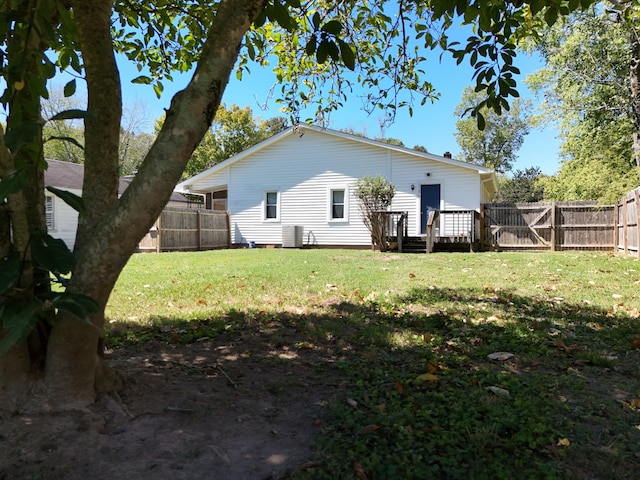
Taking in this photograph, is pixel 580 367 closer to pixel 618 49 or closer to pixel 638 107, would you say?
pixel 638 107

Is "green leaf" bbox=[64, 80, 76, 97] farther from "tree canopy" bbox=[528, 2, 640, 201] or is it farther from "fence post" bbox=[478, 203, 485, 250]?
"tree canopy" bbox=[528, 2, 640, 201]

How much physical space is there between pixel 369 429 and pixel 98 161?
78.0 inches

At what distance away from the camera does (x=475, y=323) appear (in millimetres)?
4336

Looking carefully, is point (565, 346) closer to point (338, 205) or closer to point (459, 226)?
point (459, 226)

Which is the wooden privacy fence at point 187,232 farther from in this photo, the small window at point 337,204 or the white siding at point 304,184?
the small window at point 337,204

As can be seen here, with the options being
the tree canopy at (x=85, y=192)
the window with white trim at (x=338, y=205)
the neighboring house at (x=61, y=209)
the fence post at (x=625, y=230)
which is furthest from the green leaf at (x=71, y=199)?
the neighboring house at (x=61, y=209)

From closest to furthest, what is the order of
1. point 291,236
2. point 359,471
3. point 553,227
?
point 359,471, point 553,227, point 291,236

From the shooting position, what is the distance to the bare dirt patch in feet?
5.98

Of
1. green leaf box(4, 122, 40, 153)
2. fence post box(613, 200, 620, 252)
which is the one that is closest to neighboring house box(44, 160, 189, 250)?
green leaf box(4, 122, 40, 153)

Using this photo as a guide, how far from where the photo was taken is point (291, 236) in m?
17.7

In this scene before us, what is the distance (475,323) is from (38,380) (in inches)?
145

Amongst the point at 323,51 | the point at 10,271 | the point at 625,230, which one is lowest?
the point at 10,271

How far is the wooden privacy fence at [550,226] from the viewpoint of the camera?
15.4 meters

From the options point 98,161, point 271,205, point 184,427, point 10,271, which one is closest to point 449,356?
point 184,427
